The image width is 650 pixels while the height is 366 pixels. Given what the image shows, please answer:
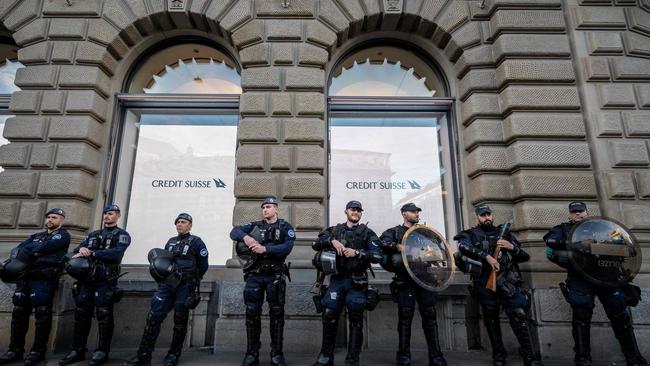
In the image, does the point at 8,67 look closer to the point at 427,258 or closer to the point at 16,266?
the point at 16,266

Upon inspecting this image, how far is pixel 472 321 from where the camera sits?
634 cm

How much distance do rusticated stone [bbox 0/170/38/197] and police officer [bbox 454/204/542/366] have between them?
A: 7735 mm

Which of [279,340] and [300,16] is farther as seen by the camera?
[300,16]

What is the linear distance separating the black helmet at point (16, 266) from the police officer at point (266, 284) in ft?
10.4

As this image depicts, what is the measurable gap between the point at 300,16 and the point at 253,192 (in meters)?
Answer: 3.97

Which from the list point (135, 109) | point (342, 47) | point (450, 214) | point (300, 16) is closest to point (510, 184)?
point (450, 214)

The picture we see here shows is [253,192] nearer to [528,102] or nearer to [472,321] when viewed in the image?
[472,321]

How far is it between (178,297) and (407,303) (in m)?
3.31

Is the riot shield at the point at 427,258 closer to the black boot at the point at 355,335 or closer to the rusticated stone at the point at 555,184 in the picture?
the black boot at the point at 355,335

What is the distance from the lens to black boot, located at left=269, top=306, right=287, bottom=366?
477 centimetres

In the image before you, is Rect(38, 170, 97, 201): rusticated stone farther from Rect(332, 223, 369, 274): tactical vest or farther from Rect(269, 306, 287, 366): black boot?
Rect(332, 223, 369, 274): tactical vest

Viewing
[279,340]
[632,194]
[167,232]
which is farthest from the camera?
[167,232]

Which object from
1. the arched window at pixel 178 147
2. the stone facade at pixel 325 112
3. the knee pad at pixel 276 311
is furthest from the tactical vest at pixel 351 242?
the arched window at pixel 178 147

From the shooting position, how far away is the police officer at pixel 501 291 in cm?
498
